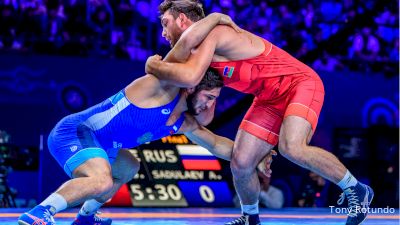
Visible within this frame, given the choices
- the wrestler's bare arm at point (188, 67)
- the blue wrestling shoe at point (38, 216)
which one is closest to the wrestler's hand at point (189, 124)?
the wrestler's bare arm at point (188, 67)

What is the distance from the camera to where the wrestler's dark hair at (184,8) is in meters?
4.01

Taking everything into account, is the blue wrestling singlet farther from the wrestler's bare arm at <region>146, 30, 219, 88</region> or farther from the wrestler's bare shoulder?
the wrestler's bare shoulder

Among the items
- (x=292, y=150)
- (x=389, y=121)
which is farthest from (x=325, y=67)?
(x=292, y=150)

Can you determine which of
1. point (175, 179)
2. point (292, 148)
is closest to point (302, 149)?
point (292, 148)

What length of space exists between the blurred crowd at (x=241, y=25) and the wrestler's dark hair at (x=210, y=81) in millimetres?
5061

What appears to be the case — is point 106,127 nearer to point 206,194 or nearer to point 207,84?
point 207,84

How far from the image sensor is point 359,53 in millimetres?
10383

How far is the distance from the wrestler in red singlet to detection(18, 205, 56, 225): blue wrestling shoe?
124cm

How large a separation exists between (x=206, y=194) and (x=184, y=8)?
150 inches

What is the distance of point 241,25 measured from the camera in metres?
9.77

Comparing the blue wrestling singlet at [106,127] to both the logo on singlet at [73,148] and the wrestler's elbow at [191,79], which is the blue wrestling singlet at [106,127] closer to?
the logo on singlet at [73,148]

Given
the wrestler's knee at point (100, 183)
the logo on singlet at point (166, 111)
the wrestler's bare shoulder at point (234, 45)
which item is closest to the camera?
the wrestler's knee at point (100, 183)

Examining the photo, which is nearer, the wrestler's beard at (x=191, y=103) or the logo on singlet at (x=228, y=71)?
the wrestler's beard at (x=191, y=103)

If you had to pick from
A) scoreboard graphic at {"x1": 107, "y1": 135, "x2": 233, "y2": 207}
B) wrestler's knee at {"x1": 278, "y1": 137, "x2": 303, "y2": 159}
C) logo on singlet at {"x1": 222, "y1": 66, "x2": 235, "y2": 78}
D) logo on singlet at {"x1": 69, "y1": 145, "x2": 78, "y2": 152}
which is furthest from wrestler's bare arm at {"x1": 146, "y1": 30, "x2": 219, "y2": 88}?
scoreboard graphic at {"x1": 107, "y1": 135, "x2": 233, "y2": 207}
